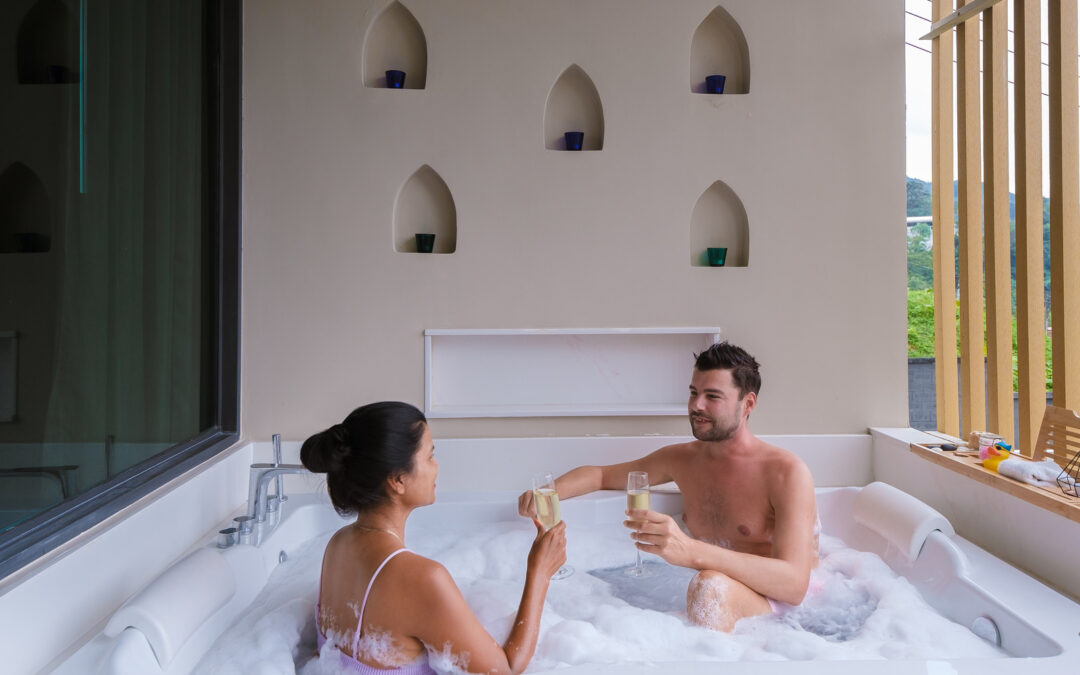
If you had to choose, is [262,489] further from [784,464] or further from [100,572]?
[784,464]

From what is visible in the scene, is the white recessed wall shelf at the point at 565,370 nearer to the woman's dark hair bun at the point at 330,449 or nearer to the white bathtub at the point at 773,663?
the white bathtub at the point at 773,663

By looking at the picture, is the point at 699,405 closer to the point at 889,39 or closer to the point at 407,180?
the point at 407,180

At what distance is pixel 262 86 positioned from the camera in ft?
8.61

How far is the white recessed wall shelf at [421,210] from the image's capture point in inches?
108

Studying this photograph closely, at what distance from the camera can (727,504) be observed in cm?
220

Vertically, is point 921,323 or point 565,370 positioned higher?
point 921,323

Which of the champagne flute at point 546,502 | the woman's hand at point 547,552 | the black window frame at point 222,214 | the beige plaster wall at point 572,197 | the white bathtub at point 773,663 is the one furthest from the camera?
the beige plaster wall at point 572,197

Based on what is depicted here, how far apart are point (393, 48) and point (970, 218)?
6.82ft

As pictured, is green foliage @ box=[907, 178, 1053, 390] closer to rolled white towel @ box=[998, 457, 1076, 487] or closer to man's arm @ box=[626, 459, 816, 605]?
rolled white towel @ box=[998, 457, 1076, 487]

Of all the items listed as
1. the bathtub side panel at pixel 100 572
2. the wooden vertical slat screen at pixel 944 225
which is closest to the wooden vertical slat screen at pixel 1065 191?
the wooden vertical slat screen at pixel 944 225

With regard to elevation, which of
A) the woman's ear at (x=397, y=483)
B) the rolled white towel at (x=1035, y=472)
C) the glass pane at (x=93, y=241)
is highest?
the glass pane at (x=93, y=241)

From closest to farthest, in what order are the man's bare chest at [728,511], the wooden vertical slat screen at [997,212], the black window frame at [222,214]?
the man's bare chest at [728,511]
the wooden vertical slat screen at [997,212]
the black window frame at [222,214]

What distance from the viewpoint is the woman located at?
4.42ft

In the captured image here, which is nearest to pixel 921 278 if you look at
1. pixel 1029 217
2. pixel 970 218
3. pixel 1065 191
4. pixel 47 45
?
pixel 970 218
